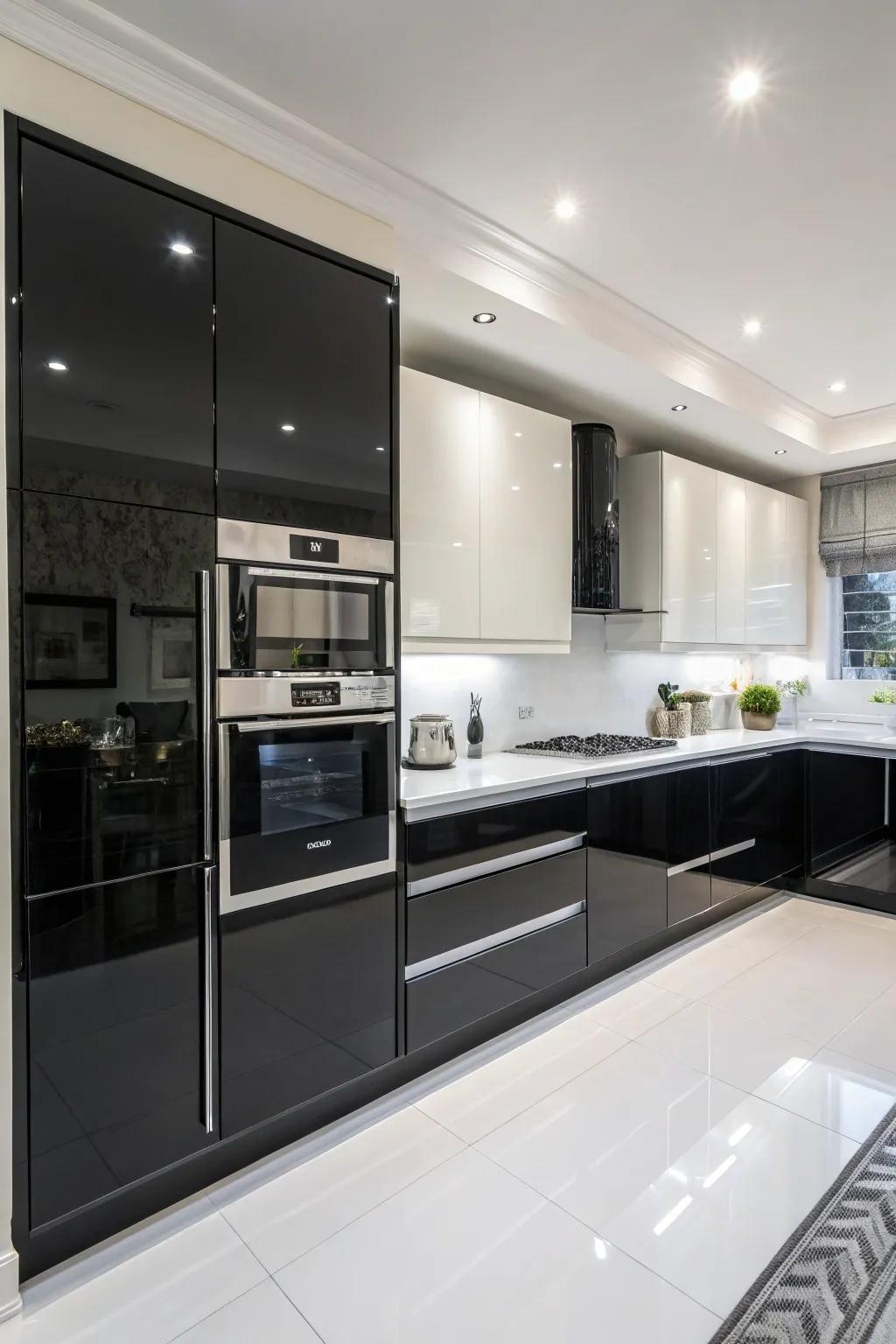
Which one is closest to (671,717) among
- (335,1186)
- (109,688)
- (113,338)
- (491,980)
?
(491,980)

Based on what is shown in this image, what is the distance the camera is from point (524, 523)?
318 centimetres

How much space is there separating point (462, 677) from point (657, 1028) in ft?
5.18

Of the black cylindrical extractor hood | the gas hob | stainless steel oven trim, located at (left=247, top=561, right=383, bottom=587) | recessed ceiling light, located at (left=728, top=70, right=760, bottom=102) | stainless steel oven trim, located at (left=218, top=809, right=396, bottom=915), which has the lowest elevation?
stainless steel oven trim, located at (left=218, top=809, right=396, bottom=915)

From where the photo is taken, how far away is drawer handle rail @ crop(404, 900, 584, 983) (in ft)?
7.87

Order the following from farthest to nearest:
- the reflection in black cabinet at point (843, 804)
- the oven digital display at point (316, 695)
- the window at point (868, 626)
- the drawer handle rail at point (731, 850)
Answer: the window at point (868, 626) < the reflection in black cabinet at point (843, 804) < the drawer handle rail at point (731, 850) < the oven digital display at point (316, 695)

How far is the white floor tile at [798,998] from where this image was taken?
9.32ft

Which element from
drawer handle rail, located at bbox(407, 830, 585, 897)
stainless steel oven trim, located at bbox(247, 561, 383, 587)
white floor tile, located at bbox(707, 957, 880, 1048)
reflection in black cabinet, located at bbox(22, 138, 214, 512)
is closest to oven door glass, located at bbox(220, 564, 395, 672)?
stainless steel oven trim, located at bbox(247, 561, 383, 587)

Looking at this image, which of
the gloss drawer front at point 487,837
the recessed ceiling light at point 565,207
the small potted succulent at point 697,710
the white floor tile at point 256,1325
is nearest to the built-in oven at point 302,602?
the gloss drawer front at point 487,837

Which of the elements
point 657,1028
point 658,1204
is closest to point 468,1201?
point 658,1204

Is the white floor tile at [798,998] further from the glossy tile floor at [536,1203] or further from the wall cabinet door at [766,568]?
the wall cabinet door at [766,568]

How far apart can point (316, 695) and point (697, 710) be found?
2.97m

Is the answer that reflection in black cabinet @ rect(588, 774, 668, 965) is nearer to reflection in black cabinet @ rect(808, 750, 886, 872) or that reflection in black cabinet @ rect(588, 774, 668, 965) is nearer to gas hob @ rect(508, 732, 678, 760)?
gas hob @ rect(508, 732, 678, 760)

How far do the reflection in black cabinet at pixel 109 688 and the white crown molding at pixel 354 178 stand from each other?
3.20 ft

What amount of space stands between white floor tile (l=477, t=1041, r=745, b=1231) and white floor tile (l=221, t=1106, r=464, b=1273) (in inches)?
7.5
